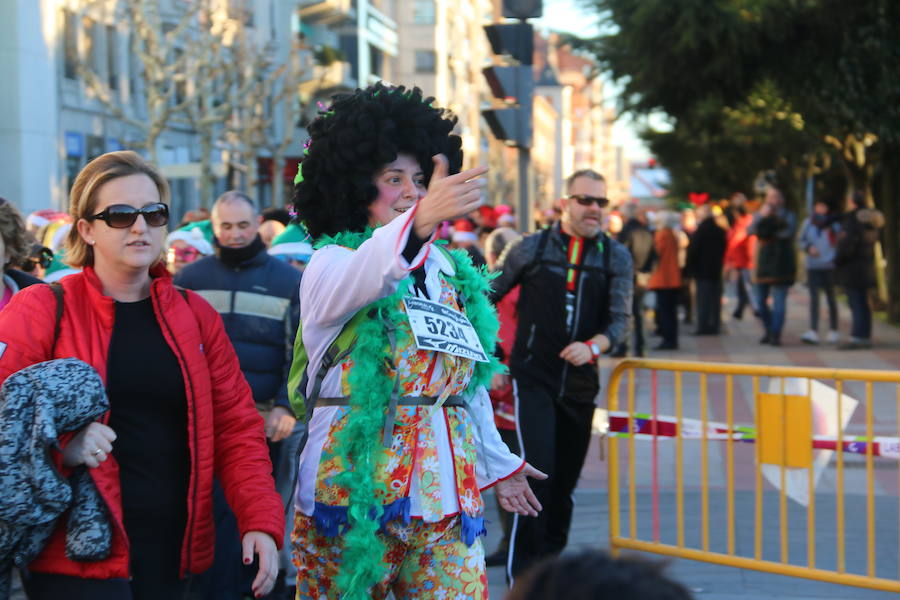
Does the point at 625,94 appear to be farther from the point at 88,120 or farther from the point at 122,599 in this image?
the point at 122,599

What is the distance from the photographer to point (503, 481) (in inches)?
144

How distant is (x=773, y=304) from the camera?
Result: 17.3m

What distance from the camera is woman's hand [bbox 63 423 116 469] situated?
2879mm

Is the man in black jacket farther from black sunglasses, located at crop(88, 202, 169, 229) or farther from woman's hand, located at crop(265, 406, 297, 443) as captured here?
black sunglasses, located at crop(88, 202, 169, 229)

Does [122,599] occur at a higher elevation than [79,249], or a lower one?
lower

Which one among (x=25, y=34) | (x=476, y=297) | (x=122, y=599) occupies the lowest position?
(x=122, y=599)

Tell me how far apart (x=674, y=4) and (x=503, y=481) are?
634 inches

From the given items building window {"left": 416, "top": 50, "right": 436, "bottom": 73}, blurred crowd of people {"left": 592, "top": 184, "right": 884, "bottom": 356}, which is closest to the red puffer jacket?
blurred crowd of people {"left": 592, "top": 184, "right": 884, "bottom": 356}

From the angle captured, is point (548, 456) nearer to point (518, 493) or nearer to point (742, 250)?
point (518, 493)

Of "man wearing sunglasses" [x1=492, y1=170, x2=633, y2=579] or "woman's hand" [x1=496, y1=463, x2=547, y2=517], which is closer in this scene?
"woman's hand" [x1=496, y1=463, x2=547, y2=517]

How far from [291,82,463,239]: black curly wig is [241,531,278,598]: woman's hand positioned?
835 mm

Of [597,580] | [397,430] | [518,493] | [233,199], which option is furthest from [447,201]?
[233,199]

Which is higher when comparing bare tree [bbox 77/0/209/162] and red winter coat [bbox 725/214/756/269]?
bare tree [bbox 77/0/209/162]

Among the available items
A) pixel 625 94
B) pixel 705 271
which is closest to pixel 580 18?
pixel 625 94
